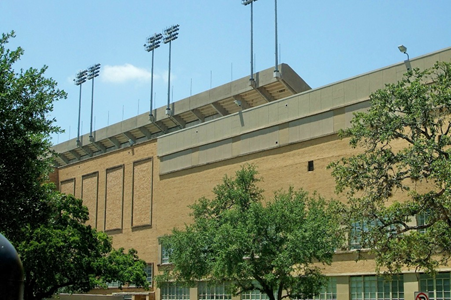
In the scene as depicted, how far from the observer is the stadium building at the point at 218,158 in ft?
128

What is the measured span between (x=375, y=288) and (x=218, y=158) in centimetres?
1728

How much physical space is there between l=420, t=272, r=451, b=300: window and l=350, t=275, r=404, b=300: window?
4.88 ft

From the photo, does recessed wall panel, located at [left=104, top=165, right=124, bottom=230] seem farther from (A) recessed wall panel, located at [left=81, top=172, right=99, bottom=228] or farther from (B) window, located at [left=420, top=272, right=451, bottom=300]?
(B) window, located at [left=420, top=272, right=451, bottom=300]

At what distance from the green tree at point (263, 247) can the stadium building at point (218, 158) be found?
6381mm

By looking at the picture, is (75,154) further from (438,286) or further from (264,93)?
(438,286)

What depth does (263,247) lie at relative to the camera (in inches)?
1272

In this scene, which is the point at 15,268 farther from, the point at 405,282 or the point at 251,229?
the point at 405,282

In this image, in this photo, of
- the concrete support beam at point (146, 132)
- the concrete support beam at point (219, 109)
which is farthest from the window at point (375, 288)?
the concrete support beam at point (146, 132)

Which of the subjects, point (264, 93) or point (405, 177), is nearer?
point (405, 177)

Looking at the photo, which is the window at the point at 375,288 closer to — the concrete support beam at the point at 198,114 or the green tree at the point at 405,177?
the green tree at the point at 405,177

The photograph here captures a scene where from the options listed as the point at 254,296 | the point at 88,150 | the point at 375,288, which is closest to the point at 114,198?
the point at 88,150

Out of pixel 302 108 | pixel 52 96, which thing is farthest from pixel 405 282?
pixel 52 96

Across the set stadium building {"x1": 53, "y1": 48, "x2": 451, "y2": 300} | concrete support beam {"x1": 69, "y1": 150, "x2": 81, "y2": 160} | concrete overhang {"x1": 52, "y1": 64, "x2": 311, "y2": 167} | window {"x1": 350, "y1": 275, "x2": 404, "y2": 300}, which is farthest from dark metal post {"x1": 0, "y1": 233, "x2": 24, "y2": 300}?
concrete support beam {"x1": 69, "y1": 150, "x2": 81, "y2": 160}

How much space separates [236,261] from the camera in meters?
32.1
